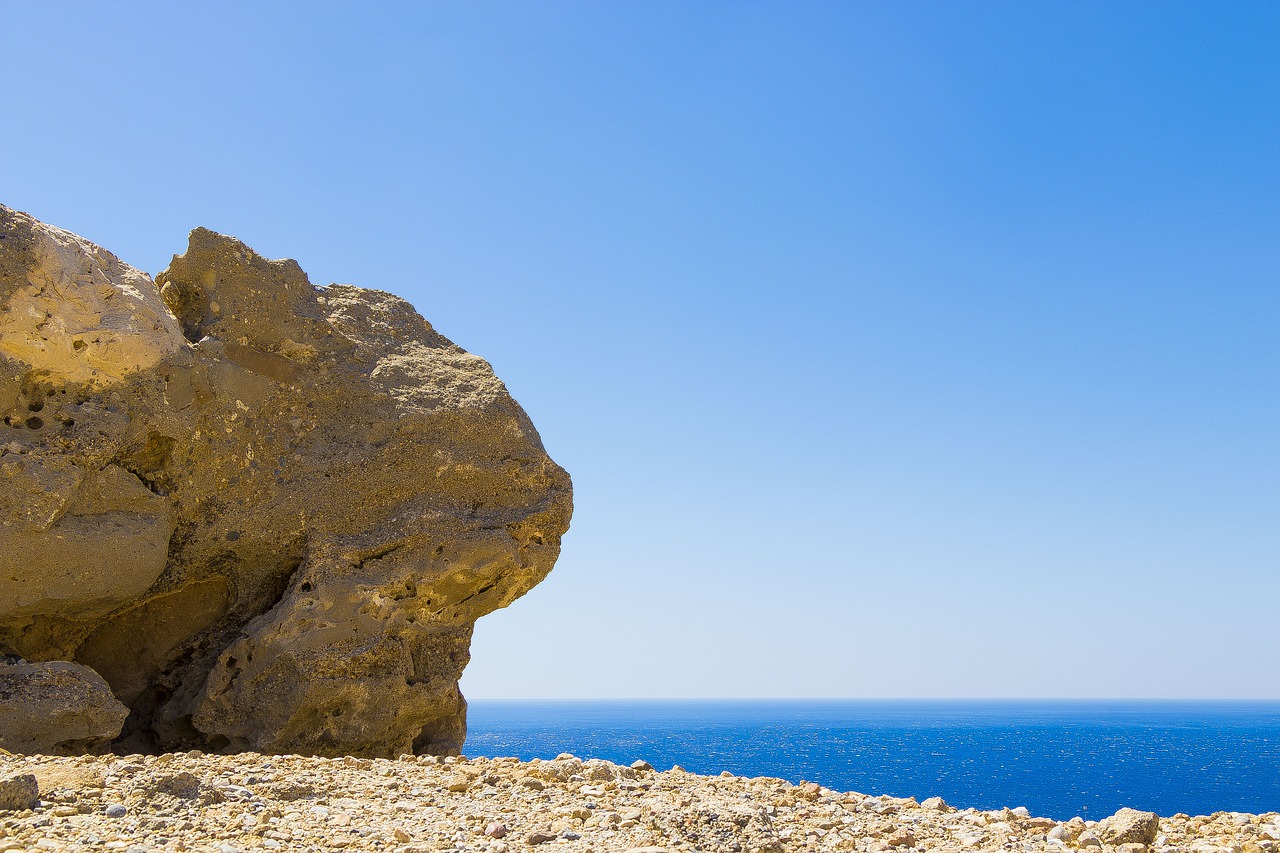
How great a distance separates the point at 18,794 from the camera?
5.27 m

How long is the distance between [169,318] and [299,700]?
13.5ft

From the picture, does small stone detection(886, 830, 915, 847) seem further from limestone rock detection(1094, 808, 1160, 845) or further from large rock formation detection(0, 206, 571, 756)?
large rock formation detection(0, 206, 571, 756)

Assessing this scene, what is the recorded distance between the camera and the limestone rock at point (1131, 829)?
21.3 ft

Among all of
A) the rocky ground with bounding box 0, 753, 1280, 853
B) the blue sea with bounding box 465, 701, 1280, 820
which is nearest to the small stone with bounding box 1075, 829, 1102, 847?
the rocky ground with bounding box 0, 753, 1280, 853

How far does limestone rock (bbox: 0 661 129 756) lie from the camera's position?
8.12 metres

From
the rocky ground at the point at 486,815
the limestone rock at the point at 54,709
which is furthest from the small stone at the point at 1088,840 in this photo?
the limestone rock at the point at 54,709

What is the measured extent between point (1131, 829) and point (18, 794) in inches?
265

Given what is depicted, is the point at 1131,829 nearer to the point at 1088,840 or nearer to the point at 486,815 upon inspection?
the point at 1088,840

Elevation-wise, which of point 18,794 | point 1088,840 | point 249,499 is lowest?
point 1088,840

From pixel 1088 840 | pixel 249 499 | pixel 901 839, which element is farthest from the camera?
pixel 249 499

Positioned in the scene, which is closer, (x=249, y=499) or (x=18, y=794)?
(x=18, y=794)

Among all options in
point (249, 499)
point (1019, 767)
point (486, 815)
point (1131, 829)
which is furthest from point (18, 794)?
point (1019, 767)

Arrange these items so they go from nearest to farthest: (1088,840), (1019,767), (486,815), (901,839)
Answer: (486,815)
(901,839)
(1088,840)
(1019,767)

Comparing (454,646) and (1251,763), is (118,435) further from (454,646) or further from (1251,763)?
(1251,763)
